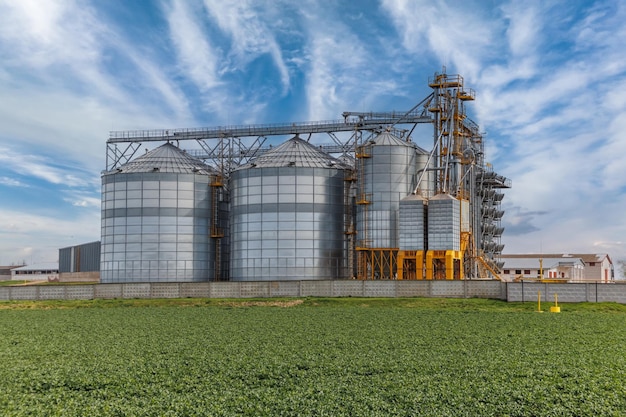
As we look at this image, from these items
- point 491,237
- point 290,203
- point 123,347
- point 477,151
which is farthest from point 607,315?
point 491,237

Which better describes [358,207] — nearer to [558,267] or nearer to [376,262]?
[376,262]

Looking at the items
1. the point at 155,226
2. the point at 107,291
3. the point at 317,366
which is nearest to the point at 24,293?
the point at 107,291

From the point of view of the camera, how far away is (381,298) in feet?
191

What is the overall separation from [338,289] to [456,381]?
38651 millimetres

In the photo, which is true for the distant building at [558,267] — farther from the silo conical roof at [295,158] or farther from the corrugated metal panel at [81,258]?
the corrugated metal panel at [81,258]

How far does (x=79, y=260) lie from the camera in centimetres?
13075

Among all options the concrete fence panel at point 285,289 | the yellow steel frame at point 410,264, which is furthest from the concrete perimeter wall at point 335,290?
the yellow steel frame at point 410,264

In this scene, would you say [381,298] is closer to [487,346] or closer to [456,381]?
[487,346]

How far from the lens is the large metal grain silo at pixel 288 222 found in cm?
7538

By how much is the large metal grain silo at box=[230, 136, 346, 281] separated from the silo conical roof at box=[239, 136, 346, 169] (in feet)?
0.57

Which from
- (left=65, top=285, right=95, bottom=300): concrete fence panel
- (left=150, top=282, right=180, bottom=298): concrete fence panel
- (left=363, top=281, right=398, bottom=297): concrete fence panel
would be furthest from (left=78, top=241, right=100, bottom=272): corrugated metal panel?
(left=363, top=281, right=398, bottom=297): concrete fence panel

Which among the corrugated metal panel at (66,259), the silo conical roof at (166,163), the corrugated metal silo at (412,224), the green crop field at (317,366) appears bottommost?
the green crop field at (317,366)

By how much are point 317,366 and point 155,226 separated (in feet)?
195

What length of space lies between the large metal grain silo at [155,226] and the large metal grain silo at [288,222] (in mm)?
5603
